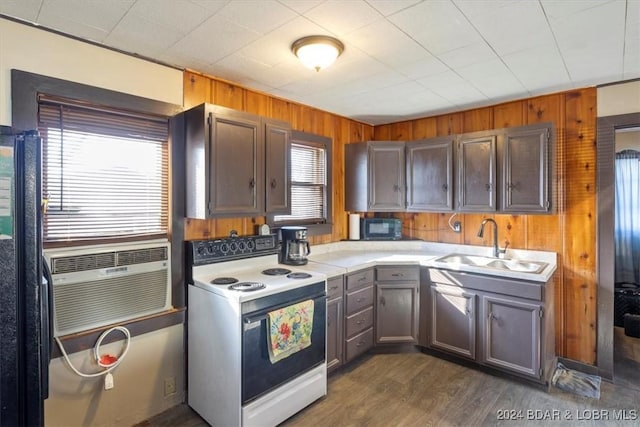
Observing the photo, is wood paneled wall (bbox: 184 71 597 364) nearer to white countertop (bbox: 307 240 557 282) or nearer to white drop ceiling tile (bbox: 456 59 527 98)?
white countertop (bbox: 307 240 557 282)

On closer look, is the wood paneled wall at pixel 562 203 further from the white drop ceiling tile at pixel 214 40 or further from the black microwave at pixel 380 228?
the black microwave at pixel 380 228

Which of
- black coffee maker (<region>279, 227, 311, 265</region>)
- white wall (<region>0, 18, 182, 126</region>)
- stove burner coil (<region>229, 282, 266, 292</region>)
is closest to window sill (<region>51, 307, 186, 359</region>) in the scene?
stove burner coil (<region>229, 282, 266, 292</region>)

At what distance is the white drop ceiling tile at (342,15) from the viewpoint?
1.61m

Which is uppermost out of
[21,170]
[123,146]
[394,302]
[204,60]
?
[204,60]

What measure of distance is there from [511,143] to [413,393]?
7.20 feet

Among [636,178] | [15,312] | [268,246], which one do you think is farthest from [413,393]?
[636,178]

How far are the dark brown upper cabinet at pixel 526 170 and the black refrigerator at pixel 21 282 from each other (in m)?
3.13

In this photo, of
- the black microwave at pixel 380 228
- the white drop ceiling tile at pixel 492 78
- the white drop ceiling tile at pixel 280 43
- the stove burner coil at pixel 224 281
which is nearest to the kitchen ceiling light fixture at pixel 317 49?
the white drop ceiling tile at pixel 280 43

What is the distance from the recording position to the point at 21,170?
113cm

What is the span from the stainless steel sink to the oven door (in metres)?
1.41

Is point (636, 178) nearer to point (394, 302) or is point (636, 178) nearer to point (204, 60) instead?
point (394, 302)

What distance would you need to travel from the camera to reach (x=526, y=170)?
112 inches

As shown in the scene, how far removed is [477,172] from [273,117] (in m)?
1.92

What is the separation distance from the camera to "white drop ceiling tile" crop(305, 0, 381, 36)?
161 centimetres
